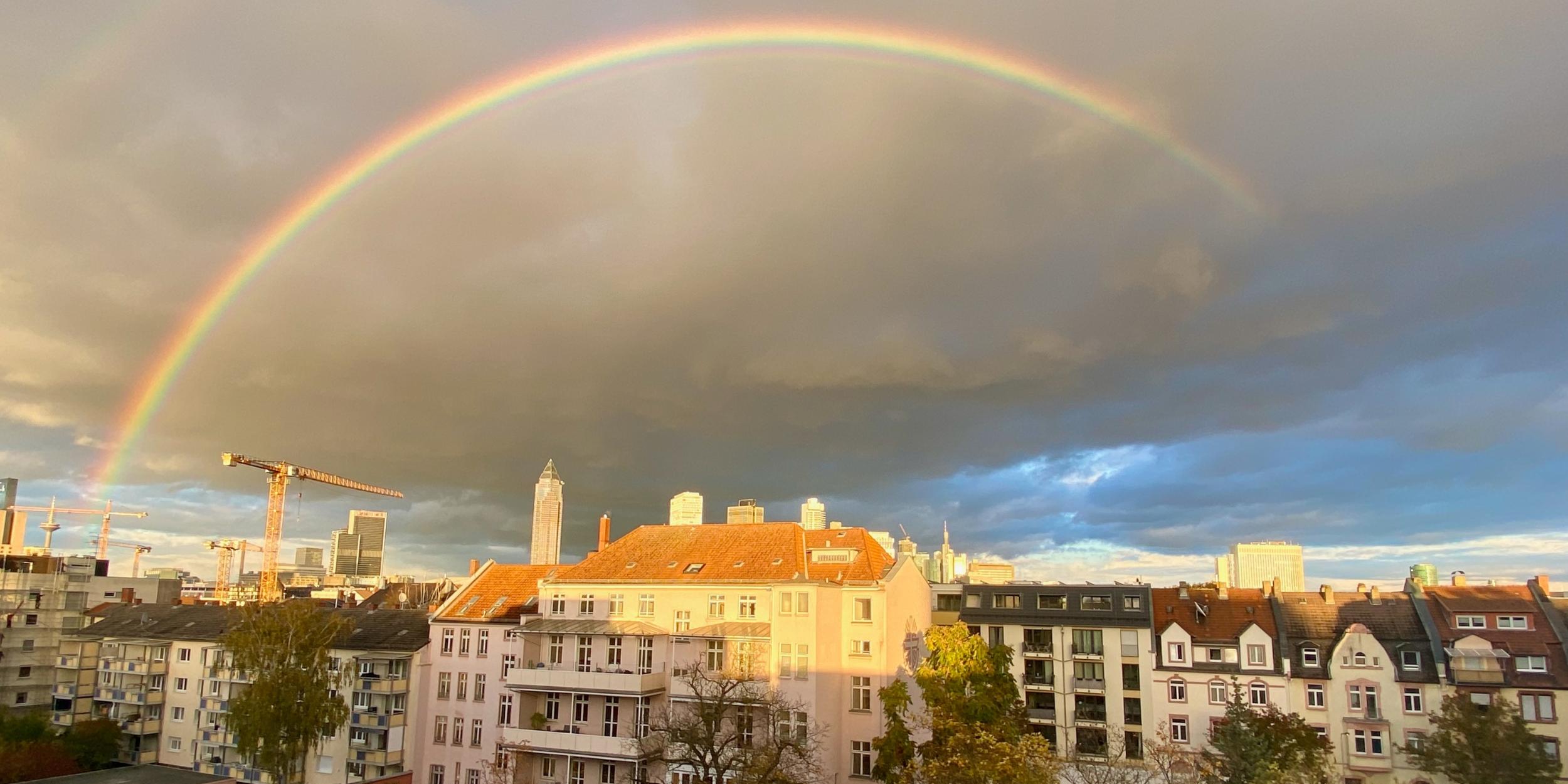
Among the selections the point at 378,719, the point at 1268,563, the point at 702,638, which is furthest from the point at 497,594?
the point at 1268,563

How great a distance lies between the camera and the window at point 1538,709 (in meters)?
51.7

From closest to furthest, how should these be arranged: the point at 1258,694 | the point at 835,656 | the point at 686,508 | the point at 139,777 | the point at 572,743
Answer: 1. the point at 835,656
2. the point at 572,743
3. the point at 1258,694
4. the point at 139,777
5. the point at 686,508

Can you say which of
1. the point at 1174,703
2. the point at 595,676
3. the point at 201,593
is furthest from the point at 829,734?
the point at 201,593

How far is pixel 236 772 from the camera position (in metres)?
66.5

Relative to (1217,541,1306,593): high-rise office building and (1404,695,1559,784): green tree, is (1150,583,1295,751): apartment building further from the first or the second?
(1217,541,1306,593): high-rise office building

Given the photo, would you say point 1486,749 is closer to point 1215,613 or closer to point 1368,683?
point 1368,683

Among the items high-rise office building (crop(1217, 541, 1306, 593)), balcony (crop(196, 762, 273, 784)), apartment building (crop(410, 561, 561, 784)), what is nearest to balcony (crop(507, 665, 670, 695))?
apartment building (crop(410, 561, 561, 784))

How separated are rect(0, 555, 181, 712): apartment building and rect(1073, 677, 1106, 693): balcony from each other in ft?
301

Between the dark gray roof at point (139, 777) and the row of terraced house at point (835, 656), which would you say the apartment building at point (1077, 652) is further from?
the dark gray roof at point (139, 777)

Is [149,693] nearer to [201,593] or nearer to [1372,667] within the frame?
[1372,667]

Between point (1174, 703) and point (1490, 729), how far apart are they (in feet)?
61.7

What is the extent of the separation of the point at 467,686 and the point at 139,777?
21.6 metres

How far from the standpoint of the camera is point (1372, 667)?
55.7 m

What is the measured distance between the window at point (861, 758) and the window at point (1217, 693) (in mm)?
24565
